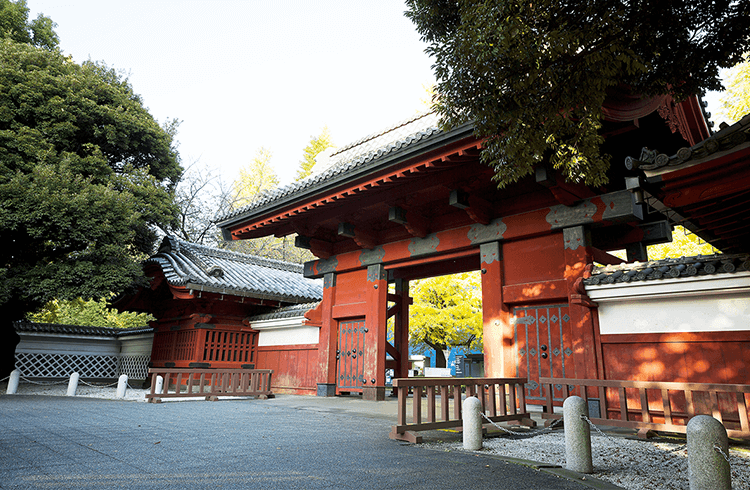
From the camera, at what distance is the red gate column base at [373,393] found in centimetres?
973

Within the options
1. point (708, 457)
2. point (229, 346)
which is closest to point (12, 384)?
point (229, 346)

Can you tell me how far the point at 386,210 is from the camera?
9.73 metres

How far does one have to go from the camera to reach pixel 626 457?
4.01m

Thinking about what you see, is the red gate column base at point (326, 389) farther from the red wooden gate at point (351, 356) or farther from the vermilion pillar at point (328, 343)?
the red wooden gate at point (351, 356)

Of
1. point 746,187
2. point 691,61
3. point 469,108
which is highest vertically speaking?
point 691,61

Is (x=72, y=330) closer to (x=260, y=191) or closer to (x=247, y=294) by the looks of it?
(x=247, y=294)

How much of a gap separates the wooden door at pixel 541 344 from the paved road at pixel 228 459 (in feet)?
10.6

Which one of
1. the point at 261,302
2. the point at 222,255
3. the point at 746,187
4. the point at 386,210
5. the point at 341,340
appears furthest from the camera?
the point at 222,255

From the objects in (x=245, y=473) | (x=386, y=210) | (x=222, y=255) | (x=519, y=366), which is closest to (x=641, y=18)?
(x=245, y=473)

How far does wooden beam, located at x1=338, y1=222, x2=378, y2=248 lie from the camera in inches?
398

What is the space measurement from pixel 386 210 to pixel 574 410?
667 centimetres

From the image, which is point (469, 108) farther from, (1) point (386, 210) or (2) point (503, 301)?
(1) point (386, 210)

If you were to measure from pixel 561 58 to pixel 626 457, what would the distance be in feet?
11.7

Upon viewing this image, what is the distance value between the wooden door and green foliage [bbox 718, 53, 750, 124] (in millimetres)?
9741
